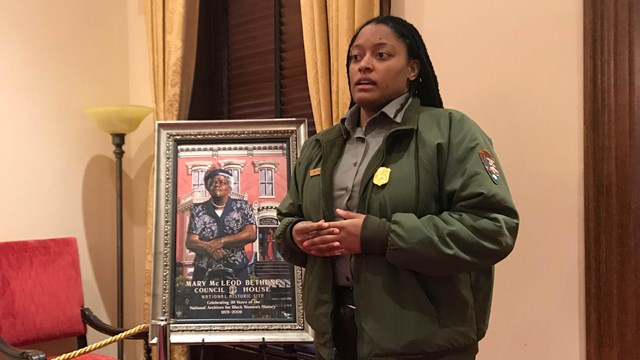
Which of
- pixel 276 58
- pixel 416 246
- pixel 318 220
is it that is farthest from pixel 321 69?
pixel 416 246

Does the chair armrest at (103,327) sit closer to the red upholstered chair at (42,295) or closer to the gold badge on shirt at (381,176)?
the red upholstered chair at (42,295)

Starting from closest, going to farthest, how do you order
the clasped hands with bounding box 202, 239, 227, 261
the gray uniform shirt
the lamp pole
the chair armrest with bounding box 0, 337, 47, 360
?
the gray uniform shirt, the chair armrest with bounding box 0, 337, 47, 360, the clasped hands with bounding box 202, 239, 227, 261, the lamp pole

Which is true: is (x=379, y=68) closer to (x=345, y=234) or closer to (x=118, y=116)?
(x=345, y=234)

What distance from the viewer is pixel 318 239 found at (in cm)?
140

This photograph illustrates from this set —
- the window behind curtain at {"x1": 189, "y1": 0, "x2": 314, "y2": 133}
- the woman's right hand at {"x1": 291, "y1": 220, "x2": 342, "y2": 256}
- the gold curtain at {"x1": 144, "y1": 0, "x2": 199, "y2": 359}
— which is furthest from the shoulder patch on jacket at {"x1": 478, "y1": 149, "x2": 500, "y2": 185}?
the gold curtain at {"x1": 144, "y1": 0, "x2": 199, "y2": 359}

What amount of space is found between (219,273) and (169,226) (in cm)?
26

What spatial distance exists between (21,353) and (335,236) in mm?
1433

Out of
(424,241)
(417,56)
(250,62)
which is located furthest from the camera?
(250,62)

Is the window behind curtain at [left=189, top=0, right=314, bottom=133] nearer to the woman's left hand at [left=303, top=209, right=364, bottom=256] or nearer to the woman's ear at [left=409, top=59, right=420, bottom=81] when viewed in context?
the woman's ear at [left=409, top=59, right=420, bottom=81]

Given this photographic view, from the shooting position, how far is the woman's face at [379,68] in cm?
148

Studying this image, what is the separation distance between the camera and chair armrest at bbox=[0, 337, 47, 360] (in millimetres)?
2137

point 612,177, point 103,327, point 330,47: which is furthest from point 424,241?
point 103,327

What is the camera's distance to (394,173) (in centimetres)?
140

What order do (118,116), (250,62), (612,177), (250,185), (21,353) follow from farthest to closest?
1. (250,62)
2. (118,116)
3. (250,185)
4. (21,353)
5. (612,177)
